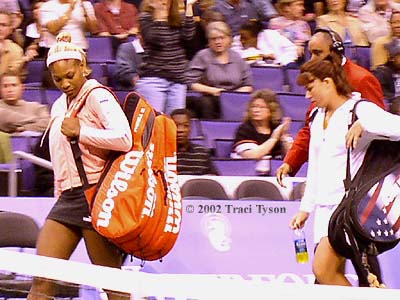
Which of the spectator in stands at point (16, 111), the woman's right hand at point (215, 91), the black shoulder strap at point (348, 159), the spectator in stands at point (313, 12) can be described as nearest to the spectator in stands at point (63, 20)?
the woman's right hand at point (215, 91)

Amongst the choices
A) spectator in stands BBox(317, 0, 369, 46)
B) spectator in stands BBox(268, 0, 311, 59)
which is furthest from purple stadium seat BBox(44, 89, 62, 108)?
spectator in stands BBox(317, 0, 369, 46)

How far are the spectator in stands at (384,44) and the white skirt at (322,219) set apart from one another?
603 centimetres

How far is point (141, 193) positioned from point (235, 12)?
22.4 feet

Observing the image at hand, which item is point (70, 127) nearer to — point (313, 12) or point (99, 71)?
point (99, 71)

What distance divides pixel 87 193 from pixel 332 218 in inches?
45.7

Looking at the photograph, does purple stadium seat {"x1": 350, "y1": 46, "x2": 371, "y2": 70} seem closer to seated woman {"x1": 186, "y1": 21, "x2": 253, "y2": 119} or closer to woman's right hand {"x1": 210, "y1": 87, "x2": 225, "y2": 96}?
seated woman {"x1": 186, "y1": 21, "x2": 253, "y2": 119}

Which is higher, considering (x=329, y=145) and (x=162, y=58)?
(x=329, y=145)

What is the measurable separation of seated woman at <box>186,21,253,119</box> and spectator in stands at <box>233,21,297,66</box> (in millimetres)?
948

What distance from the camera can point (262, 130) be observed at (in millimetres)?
10312

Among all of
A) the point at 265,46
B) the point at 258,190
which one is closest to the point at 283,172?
the point at 258,190

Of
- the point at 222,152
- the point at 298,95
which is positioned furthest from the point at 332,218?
the point at 298,95

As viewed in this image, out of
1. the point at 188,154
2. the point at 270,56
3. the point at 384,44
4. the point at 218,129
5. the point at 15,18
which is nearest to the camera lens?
the point at 188,154

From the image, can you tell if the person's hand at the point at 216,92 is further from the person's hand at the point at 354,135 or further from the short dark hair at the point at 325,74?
the person's hand at the point at 354,135

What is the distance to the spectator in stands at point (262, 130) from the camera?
1027 cm
